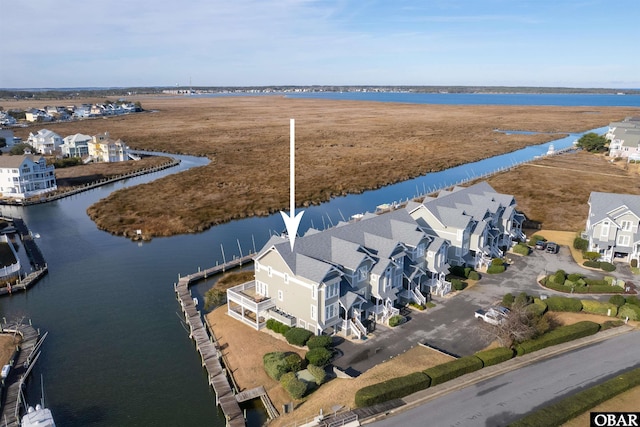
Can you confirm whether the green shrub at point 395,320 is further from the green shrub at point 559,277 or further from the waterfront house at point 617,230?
the waterfront house at point 617,230

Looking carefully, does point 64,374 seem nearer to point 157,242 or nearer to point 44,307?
point 44,307

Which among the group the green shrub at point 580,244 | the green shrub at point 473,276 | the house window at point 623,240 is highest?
the house window at point 623,240

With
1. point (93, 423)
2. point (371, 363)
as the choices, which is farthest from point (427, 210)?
point (93, 423)

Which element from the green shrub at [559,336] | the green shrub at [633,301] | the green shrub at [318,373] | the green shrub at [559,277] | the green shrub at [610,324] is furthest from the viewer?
the green shrub at [559,277]

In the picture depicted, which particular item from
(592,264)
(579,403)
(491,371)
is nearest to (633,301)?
(592,264)

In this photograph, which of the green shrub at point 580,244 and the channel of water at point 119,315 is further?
the green shrub at point 580,244

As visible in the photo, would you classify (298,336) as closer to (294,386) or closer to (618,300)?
(294,386)

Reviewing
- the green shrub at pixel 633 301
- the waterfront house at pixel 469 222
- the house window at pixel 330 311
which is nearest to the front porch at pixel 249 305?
the house window at pixel 330 311
